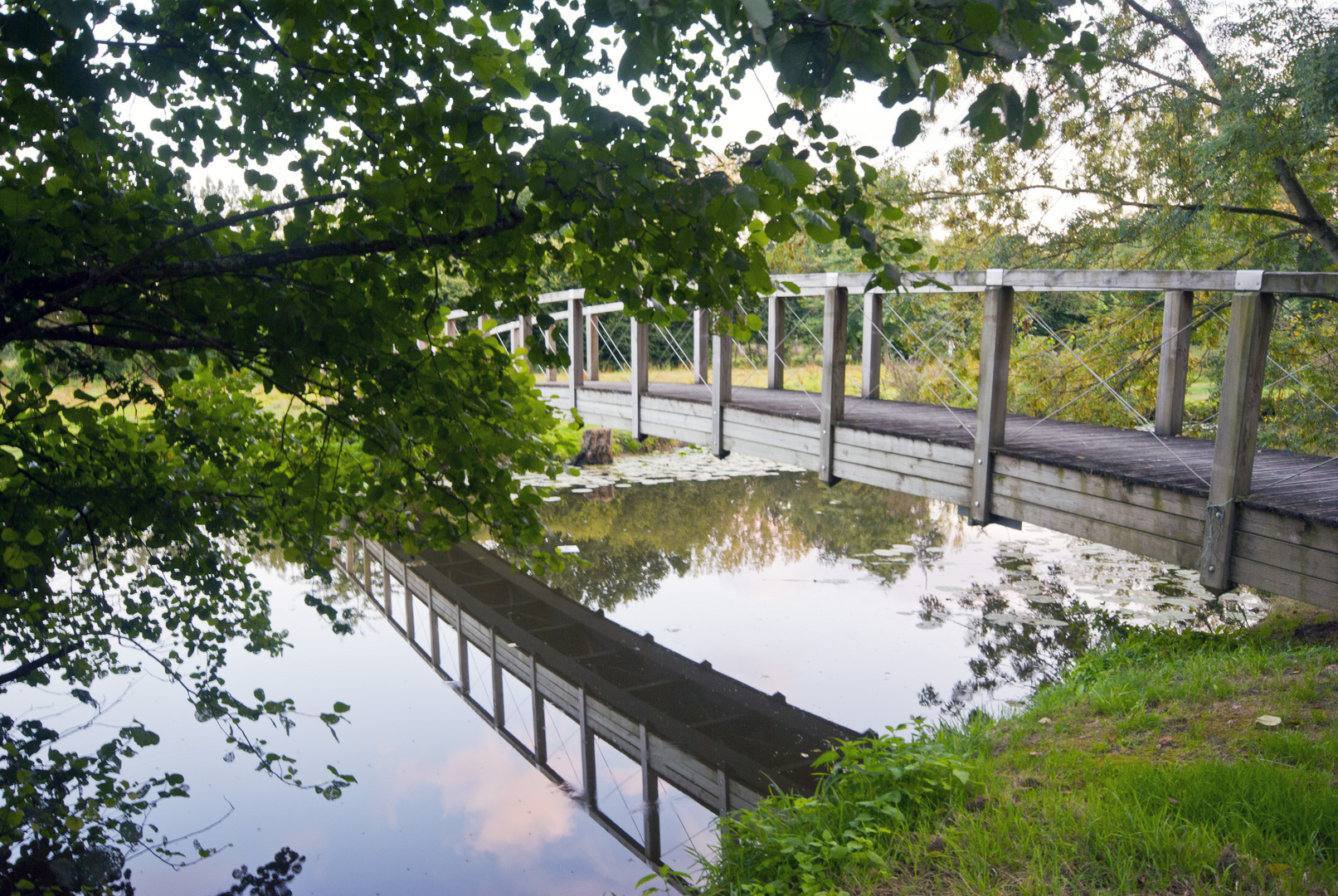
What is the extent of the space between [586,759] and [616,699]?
48cm

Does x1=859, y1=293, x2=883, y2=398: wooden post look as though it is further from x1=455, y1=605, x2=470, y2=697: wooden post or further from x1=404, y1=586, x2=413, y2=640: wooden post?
x1=404, y1=586, x2=413, y2=640: wooden post

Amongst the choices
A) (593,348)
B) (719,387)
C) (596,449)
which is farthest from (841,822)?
(596,449)

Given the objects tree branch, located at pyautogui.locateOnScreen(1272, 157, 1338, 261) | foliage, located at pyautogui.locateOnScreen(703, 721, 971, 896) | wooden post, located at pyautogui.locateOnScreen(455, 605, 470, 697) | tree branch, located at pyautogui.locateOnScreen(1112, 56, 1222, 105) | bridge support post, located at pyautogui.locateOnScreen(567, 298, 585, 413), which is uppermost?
tree branch, located at pyautogui.locateOnScreen(1112, 56, 1222, 105)

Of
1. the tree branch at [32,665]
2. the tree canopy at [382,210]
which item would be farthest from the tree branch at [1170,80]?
the tree branch at [32,665]

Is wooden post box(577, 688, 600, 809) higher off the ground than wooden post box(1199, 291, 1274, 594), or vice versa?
wooden post box(1199, 291, 1274, 594)

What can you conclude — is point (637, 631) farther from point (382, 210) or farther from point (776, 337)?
point (382, 210)

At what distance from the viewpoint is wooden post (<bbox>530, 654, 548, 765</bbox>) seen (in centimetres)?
446

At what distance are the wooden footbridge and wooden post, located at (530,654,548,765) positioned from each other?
1.73m

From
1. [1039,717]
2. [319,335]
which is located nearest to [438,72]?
[319,335]

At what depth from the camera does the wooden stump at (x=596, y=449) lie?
12250mm

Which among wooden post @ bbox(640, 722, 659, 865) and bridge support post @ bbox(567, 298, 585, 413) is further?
bridge support post @ bbox(567, 298, 585, 413)

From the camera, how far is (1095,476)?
3.85 metres

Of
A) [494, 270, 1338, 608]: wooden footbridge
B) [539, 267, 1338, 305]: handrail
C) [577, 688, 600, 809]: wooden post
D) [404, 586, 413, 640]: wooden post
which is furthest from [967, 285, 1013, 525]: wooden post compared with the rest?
[404, 586, 413, 640]: wooden post

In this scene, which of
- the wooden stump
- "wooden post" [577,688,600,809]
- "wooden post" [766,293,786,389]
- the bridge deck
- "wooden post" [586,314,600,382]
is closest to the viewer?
the bridge deck
